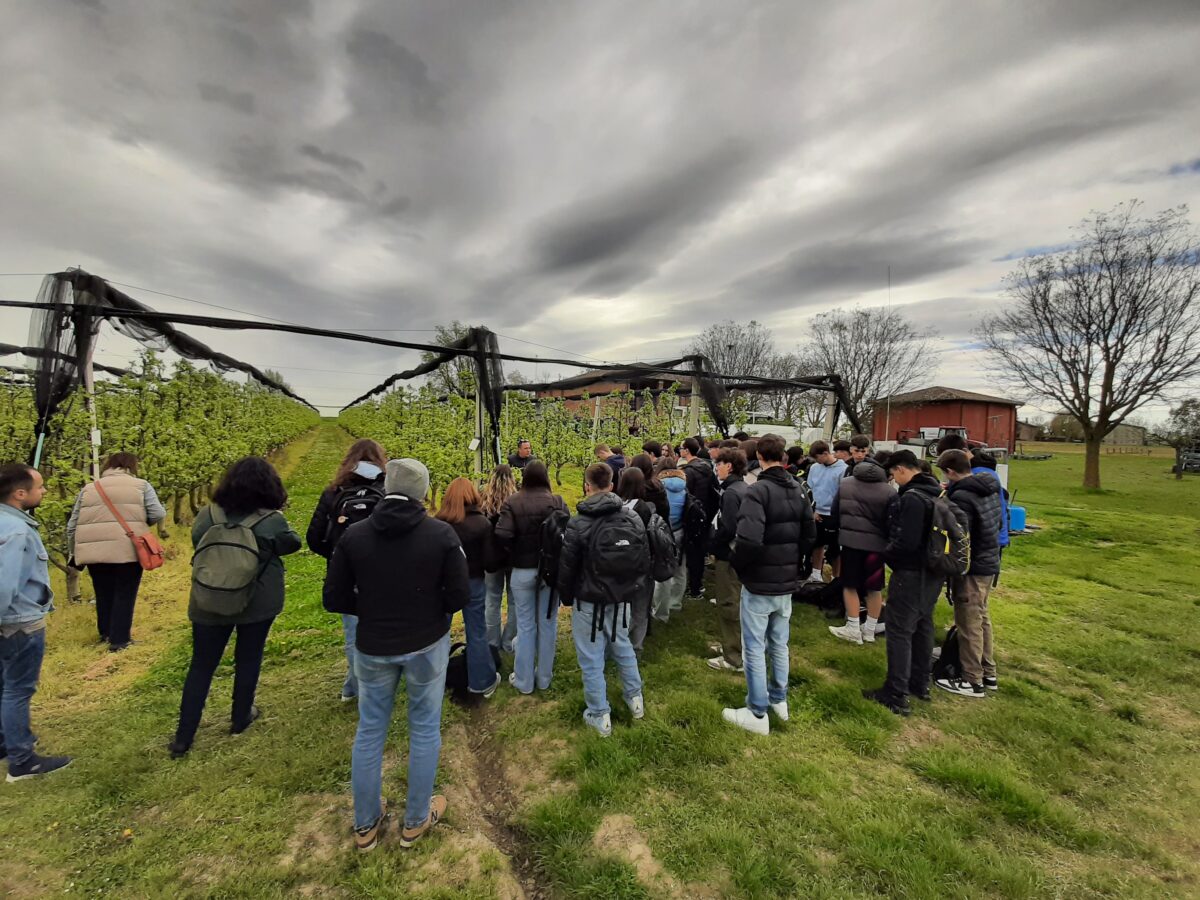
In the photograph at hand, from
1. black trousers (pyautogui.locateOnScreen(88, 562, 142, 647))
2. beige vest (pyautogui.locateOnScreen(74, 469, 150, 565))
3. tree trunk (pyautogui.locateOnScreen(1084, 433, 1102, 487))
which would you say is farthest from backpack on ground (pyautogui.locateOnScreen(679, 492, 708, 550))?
tree trunk (pyautogui.locateOnScreen(1084, 433, 1102, 487))

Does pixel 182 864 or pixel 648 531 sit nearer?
pixel 182 864

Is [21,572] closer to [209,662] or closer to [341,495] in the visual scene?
[209,662]

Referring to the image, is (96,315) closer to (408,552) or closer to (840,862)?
(408,552)

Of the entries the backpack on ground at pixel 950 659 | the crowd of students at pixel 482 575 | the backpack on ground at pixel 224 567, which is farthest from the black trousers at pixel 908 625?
the backpack on ground at pixel 224 567

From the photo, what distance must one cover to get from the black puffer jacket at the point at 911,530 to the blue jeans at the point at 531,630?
277 cm

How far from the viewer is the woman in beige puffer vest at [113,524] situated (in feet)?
14.4

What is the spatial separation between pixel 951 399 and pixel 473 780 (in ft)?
163

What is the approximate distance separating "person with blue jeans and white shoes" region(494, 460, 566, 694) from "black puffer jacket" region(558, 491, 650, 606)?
47cm

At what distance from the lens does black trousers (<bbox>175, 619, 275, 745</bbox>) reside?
10.5 ft

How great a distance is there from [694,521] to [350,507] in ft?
11.3

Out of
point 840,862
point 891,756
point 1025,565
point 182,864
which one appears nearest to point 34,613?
point 182,864

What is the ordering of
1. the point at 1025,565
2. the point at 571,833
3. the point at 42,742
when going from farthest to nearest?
1. the point at 1025,565
2. the point at 42,742
3. the point at 571,833

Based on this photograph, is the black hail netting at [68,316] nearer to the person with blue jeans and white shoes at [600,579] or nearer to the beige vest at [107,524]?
the beige vest at [107,524]

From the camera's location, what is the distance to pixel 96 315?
15.9 ft
